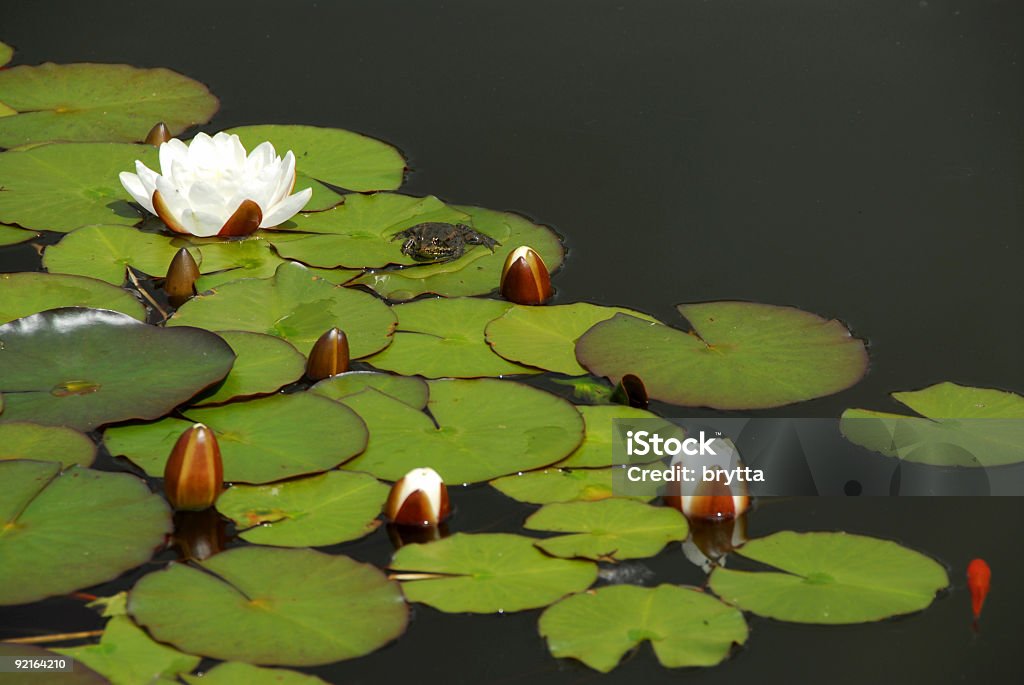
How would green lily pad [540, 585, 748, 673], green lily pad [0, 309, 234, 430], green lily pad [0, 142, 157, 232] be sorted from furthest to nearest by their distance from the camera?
green lily pad [0, 142, 157, 232] → green lily pad [0, 309, 234, 430] → green lily pad [540, 585, 748, 673]

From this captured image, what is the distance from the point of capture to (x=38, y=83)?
352 centimetres

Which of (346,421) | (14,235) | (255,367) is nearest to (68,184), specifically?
(14,235)

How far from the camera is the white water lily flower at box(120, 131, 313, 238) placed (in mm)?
2801

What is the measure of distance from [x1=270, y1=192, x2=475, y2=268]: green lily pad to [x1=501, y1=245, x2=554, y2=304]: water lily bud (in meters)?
0.22

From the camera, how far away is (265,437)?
2172 mm

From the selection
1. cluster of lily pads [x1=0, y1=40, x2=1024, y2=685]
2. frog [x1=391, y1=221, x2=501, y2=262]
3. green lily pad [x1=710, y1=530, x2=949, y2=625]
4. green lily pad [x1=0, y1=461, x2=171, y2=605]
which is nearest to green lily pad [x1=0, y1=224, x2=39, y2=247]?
cluster of lily pads [x1=0, y1=40, x2=1024, y2=685]

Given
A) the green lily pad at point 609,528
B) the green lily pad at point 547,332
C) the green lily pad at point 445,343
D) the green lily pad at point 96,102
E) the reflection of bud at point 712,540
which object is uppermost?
the green lily pad at point 96,102

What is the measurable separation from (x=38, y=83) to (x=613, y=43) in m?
1.67

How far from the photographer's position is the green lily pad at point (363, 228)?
279 centimetres

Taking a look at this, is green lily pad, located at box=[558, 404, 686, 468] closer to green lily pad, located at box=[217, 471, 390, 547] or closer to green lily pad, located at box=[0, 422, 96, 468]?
green lily pad, located at box=[217, 471, 390, 547]

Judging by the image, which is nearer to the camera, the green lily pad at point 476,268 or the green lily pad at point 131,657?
the green lily pad at point 131,657

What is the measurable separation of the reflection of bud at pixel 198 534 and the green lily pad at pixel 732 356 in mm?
772

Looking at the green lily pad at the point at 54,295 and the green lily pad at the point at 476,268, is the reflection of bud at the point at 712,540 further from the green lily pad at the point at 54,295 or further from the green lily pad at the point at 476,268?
the green lily pad at the point at 54,295

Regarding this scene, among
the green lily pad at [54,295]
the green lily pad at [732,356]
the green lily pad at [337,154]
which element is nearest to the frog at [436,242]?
the green lily pad at [337,154]
